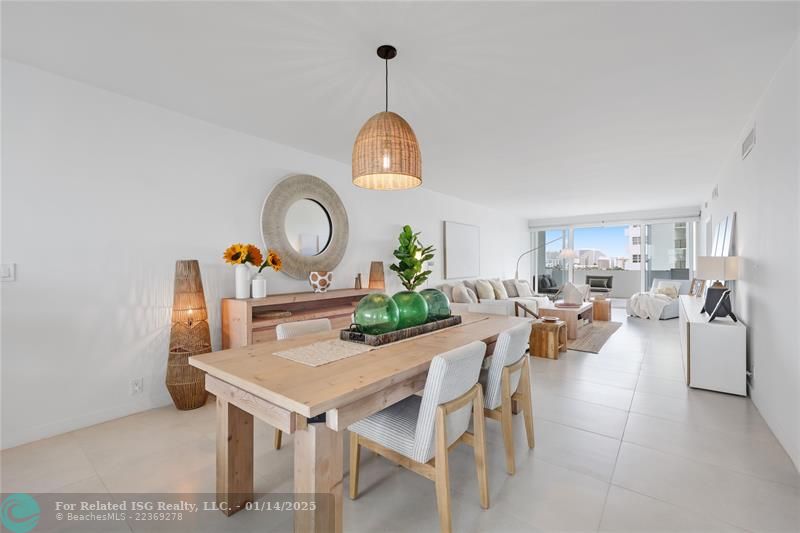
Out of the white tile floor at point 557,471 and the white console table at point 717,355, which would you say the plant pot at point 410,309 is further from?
the white console table at point 717,355

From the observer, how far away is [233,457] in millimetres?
1604

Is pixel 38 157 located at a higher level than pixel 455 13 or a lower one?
lower

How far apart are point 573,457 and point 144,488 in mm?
2365

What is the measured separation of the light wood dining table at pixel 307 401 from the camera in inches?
46.1

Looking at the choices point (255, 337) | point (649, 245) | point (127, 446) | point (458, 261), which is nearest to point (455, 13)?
point (255, 337)

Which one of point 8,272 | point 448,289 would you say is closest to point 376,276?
point 448,289

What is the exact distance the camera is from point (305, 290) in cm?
384

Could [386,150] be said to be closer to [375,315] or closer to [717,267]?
[375,315]

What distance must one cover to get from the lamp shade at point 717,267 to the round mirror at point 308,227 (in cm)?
372

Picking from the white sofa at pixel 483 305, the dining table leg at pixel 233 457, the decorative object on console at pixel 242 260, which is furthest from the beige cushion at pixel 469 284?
the dining table leg at pixel 233 457

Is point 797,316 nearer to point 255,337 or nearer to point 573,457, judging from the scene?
point 573,457

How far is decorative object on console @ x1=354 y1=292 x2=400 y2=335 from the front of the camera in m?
1.90

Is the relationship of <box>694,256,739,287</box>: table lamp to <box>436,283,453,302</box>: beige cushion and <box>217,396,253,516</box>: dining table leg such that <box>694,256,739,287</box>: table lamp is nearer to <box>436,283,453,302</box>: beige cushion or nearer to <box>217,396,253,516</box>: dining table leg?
<box>436,283,453,302</box>: beige cushion

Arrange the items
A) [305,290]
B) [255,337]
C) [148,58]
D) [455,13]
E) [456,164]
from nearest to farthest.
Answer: [455,13], [148,58], [255,337], [305,290], [456,164]
